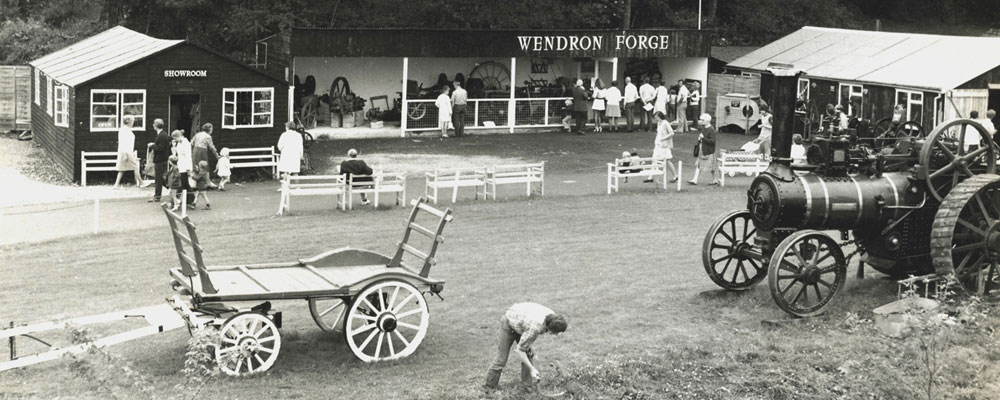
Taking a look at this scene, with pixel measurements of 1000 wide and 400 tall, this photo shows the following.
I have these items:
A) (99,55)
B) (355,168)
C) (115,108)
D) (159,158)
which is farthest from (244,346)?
(99,55)

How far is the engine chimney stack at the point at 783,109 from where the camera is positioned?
16125mm

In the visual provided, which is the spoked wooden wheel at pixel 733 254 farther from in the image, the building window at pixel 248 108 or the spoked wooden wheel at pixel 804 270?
the building window at pixel 248 108

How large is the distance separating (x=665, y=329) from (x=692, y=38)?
26.5 m

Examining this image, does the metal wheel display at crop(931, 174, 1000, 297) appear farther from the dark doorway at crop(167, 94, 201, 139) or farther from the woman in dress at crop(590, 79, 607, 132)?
the woman in dress at crop(590, 79, 607, 132)

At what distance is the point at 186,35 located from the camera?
3997 centimetres

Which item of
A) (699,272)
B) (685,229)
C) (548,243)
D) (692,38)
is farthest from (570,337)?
(692,38)

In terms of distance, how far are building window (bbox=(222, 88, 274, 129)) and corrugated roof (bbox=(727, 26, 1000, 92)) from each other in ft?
48.8

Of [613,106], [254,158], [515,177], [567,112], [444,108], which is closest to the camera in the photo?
[515,177]

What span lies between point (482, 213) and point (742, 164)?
7599 millimetres

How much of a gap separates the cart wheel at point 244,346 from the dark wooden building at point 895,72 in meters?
20.9

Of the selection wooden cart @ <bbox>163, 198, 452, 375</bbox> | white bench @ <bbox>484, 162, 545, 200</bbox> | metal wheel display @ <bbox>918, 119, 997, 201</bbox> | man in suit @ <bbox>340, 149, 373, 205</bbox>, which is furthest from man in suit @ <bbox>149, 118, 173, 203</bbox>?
metal wheel display @ <bbox>918, 119, 997, 201</bbox>

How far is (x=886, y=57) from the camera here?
1407 inches

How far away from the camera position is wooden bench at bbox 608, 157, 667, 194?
26484 mm

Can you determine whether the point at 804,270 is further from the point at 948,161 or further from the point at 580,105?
the point at 580,105
